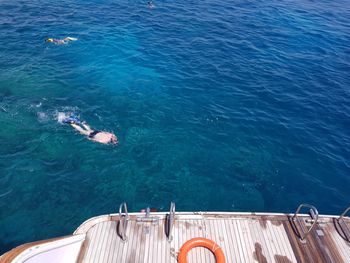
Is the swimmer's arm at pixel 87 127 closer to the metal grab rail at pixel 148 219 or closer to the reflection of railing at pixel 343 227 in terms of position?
the metal grab rail at pixel 148 219

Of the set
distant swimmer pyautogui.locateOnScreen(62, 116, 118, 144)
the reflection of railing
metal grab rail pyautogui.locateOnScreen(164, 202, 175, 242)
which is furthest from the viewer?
distant swimmer pyautogui.locateOnScreen(62, 116, 118, 144)

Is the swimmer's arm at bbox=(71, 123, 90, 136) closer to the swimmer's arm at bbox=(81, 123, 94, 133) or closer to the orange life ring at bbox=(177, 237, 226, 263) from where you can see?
the swimmer's arm at bbox=(81, 123, 94, 133)

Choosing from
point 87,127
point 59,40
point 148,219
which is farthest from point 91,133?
point 59,40

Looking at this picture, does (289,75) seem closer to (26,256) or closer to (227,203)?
(227,203)

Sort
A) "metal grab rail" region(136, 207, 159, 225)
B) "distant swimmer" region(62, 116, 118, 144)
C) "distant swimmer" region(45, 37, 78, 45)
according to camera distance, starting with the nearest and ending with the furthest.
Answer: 1. "metal grab rail" region(136, 207, 159, 225)
2. "distant swimmer" region(62, 116, 118, 144)
3. "distant swimmer" region(45, 37, 78, 45)

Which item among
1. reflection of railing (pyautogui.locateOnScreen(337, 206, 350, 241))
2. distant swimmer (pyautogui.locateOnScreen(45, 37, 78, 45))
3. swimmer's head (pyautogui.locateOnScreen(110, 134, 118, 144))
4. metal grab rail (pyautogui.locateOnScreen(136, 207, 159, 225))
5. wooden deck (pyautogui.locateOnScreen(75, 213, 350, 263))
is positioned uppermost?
distant swimmer (pyautogui.locateOnScreen(45, 37, 78, 45))

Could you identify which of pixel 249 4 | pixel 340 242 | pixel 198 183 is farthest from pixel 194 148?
pixel 249 4

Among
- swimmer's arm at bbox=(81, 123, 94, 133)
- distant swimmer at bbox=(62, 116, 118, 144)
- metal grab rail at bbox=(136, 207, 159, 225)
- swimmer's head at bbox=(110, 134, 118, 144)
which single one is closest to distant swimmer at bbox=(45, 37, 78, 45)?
distant swimmer at bbox=(62, 116, 118, 144)
